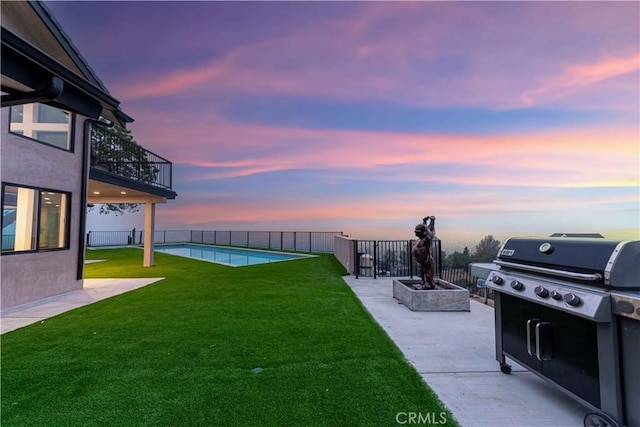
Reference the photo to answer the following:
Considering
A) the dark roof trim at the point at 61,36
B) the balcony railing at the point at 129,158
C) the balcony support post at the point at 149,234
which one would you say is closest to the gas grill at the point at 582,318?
the dark roof trim at the point at 61,36

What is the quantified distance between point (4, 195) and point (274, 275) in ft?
19.8

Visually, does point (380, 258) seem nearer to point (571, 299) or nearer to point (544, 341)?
point (544, 341)

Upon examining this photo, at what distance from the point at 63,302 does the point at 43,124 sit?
3.74 meters

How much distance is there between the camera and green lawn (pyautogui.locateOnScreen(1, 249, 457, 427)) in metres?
2.28

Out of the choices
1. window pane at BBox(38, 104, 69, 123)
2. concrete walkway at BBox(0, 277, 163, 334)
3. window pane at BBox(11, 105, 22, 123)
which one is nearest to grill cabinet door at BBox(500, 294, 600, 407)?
concrete walkway at BBox(0, 277, 163, 334)

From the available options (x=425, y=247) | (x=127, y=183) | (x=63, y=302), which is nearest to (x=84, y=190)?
(x=127, y=183)

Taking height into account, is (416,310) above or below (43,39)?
below

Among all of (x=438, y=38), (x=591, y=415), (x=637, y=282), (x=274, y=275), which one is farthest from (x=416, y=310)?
(x=438, y=38)

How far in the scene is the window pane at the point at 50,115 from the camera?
6303mm

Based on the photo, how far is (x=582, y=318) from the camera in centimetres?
201

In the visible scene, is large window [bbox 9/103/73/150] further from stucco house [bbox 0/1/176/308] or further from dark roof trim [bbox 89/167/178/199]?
dark roof trim [bbox 89/167/178/199]

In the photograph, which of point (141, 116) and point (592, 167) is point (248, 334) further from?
point (141, 116)

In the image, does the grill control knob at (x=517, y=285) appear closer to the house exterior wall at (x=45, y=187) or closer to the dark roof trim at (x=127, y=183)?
the house exterior wall at (x=45, y=187)

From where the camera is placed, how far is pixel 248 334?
13.3ft
